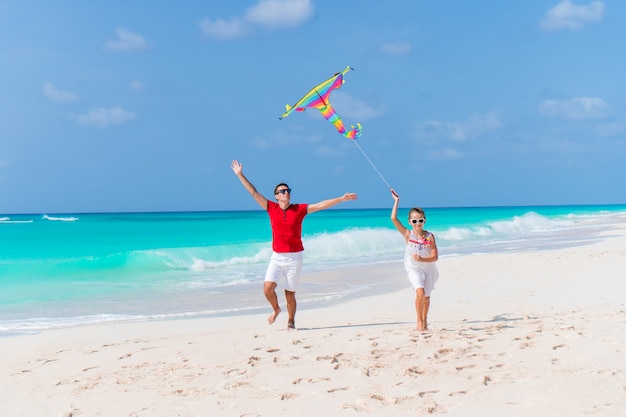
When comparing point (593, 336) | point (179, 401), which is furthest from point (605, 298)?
point (179, 401)

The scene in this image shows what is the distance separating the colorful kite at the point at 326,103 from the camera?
27.8ft

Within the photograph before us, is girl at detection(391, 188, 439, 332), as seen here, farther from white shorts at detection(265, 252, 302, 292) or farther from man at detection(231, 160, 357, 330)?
white shorts at detection(265, 252, 302, 292)

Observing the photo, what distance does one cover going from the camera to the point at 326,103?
8625 millimetres

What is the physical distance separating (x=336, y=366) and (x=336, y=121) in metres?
4.04

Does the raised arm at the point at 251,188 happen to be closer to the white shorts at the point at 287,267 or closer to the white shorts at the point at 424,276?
the white shorts at the point at 287,267

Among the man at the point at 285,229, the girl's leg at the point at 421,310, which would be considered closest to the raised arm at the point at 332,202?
the man at the point at 285,229

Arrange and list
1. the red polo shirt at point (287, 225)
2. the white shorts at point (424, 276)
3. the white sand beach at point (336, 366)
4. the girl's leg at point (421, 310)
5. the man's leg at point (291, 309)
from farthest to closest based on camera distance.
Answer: the man's leg at point (291, 309) < the red polo shirt at point (287, 225) < the white shorts at point (424, 276) < the girl's leg at point (421, 310) < the white sand beach at point (336, 366)

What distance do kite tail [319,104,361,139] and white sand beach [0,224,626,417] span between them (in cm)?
259

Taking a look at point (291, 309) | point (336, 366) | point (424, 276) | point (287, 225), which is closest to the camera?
point (336, 366)

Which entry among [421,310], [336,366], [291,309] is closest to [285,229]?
[291,309]

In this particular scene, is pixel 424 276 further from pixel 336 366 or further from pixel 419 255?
pixel 336 366

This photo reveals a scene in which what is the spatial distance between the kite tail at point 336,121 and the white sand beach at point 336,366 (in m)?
2.59

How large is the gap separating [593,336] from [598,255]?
1236cm

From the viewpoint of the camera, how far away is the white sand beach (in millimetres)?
4699
